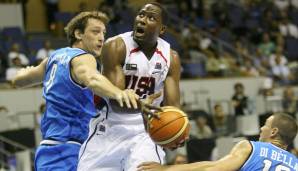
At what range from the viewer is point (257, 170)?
17.7ft

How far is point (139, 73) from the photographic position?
582 centimetres

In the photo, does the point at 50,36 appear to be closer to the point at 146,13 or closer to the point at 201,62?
the point at 201,62

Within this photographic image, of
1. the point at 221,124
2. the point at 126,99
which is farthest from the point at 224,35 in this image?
the point at 126,99

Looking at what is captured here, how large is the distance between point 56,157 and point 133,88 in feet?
2.92

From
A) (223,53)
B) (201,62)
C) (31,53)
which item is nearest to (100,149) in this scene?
(31,53)

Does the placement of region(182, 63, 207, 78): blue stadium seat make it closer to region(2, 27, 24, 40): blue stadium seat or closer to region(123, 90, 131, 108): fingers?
region(2, 27, 24, 40): blue stadium seat

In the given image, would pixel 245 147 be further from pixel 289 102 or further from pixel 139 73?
pixel 289 102

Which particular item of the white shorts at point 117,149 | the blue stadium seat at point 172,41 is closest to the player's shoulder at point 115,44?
the white shorts at point 117,149

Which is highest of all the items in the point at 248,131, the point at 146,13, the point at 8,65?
the point at 146,13

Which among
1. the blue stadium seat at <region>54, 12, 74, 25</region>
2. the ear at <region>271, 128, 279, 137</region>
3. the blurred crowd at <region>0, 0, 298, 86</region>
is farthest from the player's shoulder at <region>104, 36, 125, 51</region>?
the blue stadium seat at <region>54, 12, 74, 25</region>

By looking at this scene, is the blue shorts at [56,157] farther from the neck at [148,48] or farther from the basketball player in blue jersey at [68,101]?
the neck at [148,48]

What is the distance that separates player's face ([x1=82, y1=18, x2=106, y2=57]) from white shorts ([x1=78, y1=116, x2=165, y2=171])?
0.73 meters

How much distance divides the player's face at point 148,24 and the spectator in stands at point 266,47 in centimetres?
1373

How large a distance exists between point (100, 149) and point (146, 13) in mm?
1197
